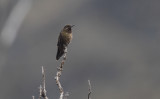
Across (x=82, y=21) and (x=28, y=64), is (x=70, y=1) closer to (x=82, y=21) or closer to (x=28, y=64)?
(x=82, y=21)

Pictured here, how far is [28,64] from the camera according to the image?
53.3 metres

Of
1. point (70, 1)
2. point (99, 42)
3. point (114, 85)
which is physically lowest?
point (114, 85)

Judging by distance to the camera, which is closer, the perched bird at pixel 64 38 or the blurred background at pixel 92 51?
the perched bird at pixel 64 38

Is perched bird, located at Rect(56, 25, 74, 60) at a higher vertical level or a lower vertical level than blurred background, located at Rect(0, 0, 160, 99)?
lower

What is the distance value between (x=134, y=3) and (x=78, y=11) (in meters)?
7.17

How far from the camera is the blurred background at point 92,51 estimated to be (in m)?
50.4

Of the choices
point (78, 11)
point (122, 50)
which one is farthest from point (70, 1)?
point (122, 50)

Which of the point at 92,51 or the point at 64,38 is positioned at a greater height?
the point at 92,51

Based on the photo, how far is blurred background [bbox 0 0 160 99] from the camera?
5044cm

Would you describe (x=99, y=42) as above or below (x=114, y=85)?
above

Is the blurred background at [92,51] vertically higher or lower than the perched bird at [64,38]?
higher

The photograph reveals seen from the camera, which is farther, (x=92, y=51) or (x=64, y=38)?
(x=92, y=51)

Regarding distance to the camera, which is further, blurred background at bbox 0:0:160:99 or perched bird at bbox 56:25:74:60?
blurred background at bbox 0:0:160:99

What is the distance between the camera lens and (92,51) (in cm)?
5581
